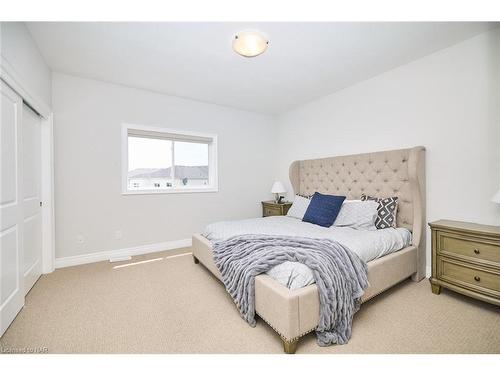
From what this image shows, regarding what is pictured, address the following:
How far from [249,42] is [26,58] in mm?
1949

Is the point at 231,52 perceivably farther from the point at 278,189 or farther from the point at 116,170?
the point at 278,189

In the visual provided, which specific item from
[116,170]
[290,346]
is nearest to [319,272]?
[290,346]

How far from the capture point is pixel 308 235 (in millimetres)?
2191

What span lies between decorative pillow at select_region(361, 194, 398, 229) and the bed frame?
0.14 metres

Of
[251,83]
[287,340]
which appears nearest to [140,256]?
[287,340]

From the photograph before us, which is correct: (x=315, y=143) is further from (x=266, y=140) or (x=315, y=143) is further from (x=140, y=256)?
(x=140, y=256)

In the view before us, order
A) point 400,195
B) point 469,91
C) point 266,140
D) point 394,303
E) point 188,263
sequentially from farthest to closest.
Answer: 1. point 266,140
2. point 188,263
3. point 400,195
4. point 469,91
5. point 394,303

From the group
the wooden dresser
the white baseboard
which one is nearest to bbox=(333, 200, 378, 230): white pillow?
the wooden dresser

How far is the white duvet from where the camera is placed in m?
1.46

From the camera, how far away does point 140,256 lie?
312 cm

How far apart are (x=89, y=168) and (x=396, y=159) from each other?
12.6ft

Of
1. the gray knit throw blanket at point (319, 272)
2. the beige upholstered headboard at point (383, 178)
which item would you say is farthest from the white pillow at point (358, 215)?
the gray knit throw blanket at point (319, 272)

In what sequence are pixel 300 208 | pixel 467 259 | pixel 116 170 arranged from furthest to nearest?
1. pixel 300 208
2. pixel 116 170
3. pixel 467 259

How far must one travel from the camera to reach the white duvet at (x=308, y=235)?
146cm
